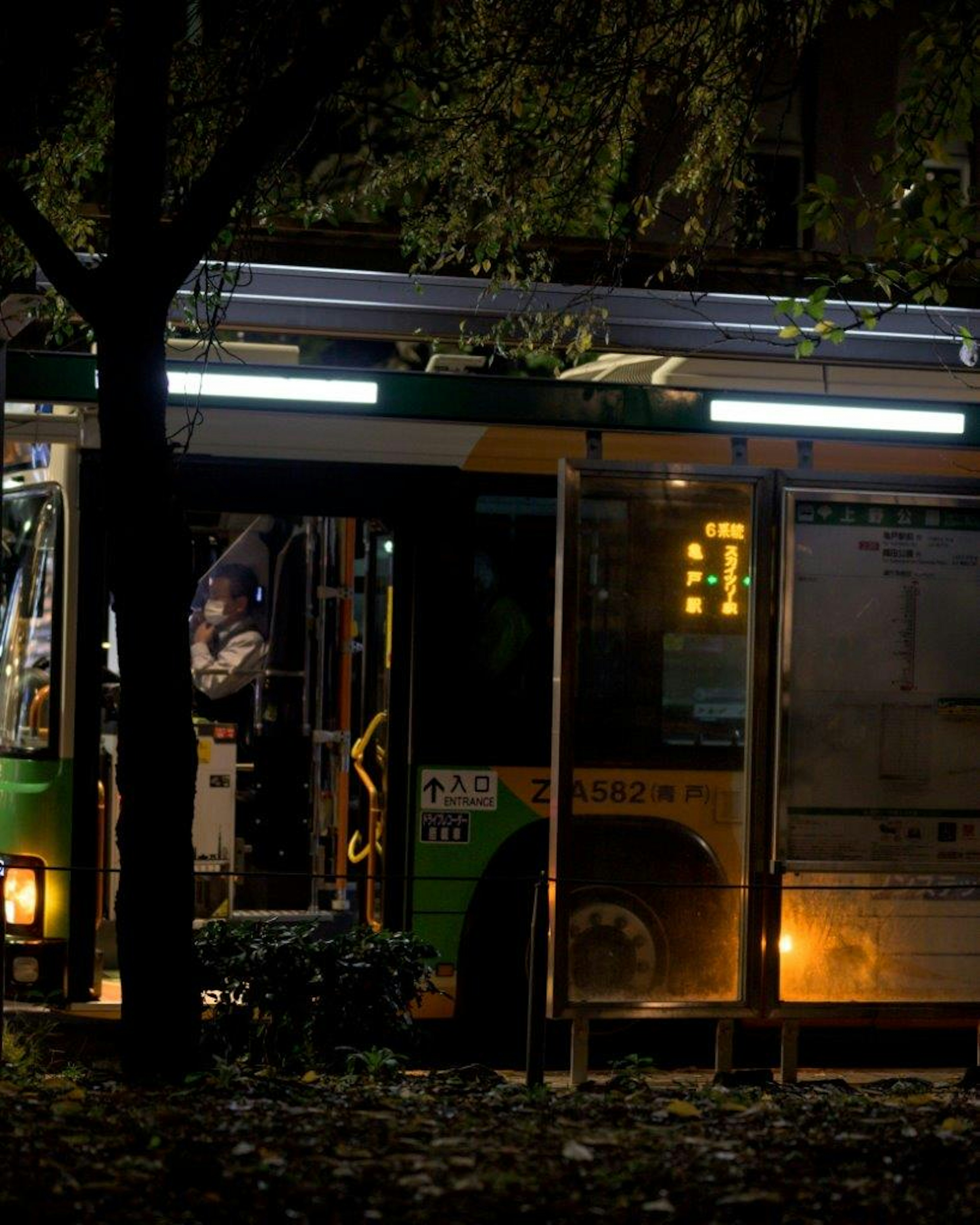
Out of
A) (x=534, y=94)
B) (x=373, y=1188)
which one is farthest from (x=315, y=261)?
(x=373, y=1188)

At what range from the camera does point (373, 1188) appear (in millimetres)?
5383

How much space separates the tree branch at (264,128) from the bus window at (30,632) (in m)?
2.46

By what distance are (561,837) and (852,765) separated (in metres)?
1.41

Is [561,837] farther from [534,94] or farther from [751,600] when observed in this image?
[534,94]

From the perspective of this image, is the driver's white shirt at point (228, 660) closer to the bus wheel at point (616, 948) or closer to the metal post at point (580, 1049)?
the bus wheel at point (616, 948)

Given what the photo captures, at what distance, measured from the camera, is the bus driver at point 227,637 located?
37.8ft

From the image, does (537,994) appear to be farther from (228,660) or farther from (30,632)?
(228,660)

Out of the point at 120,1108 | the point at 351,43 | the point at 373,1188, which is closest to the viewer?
the point at 373,1188

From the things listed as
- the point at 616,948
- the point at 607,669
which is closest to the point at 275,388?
the point at 607,669

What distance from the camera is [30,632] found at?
9281 millimetres

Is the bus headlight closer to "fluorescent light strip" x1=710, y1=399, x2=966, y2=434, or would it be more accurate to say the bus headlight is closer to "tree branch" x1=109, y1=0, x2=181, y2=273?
"tree branch" x1=109, y1=0, x2=181, y2=273

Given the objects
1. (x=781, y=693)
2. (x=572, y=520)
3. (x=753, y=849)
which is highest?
(x=572, y=520)

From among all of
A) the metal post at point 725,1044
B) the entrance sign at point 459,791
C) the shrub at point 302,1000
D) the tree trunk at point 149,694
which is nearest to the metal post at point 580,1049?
the metal post at point 725,1044

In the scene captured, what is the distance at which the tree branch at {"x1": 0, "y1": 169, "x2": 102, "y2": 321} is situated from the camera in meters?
6.73
